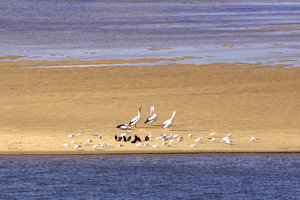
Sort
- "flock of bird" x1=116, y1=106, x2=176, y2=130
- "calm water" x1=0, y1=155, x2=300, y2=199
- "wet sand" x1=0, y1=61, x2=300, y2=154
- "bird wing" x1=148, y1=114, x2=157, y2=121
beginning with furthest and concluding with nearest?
"bird wing" x1=148, y1=114, x2=157, y2=121
"flock of bird" x1=116, y1=106, x2=176, y2=130
"wet sand" x1=0, y1=61, x2=300, y2=154
"calm water" x1=0, y1=155, x2=300, y2=199

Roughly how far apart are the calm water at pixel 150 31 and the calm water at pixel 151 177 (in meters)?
17.2

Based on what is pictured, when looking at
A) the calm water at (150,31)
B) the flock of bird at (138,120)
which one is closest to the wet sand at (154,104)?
the flock of bird at (138,120)

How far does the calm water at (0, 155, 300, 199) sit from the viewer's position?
→ 1755 cm

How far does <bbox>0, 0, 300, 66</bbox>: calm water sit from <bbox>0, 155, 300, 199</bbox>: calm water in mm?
17215

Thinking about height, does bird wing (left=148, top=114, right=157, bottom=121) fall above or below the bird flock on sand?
above

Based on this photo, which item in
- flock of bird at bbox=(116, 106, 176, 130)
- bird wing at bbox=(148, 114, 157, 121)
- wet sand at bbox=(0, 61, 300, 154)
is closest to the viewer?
wet sand at bbox=(0, 61, 300, 154)

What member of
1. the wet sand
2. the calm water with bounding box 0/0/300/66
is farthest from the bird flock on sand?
the calm water with bounding box 0/0/300/66

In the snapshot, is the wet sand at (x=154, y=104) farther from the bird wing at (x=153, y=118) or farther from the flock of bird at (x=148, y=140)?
the bird wing at (x=153, y=118)

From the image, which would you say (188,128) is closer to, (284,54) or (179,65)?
(179,65)

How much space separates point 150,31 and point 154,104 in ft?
85.6

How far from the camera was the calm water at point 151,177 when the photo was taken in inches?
691

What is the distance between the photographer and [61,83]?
32156 millimetres

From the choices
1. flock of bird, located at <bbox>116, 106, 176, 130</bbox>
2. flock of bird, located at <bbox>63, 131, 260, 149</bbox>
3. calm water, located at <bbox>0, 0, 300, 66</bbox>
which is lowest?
flock of bird, located at <bbox>63, 131, 260, 149</bbox>

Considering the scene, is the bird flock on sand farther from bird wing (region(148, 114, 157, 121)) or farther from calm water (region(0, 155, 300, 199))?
calm water (region(0, 155, 300, 199))
